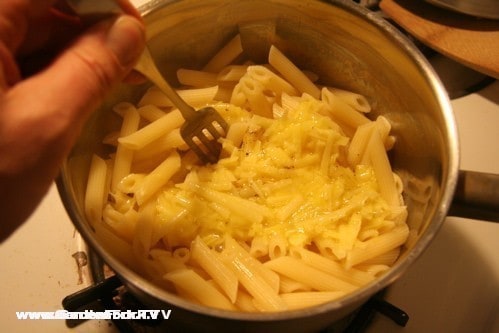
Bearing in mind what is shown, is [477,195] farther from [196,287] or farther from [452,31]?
[452,31]

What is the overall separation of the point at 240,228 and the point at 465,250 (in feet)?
1.56

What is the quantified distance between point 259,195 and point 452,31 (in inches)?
25.4

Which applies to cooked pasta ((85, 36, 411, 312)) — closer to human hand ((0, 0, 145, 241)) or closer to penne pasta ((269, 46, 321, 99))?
penne pasta ((269, 46, 321, 99))

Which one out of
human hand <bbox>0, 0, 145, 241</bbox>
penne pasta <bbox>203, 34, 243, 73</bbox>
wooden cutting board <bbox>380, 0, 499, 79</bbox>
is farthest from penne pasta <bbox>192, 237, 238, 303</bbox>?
wooden cutting board <bbox>380, 0, 499, 79</bbox>

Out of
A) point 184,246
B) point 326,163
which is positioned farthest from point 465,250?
point 184,246

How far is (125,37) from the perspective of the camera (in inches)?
24.2

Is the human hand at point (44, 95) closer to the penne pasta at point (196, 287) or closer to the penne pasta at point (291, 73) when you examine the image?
the penne pasta at point (196, 287)

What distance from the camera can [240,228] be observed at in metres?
0.89

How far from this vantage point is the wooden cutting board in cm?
113

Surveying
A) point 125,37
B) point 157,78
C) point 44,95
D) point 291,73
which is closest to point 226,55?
point 291,73

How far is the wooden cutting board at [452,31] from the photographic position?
3.70 feet

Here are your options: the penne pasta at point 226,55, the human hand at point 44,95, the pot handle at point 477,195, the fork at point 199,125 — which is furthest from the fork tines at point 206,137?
the pot handle at point 477,195

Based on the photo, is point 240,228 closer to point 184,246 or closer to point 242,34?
point 184,246

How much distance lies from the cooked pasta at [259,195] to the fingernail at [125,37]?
12.5 inches
